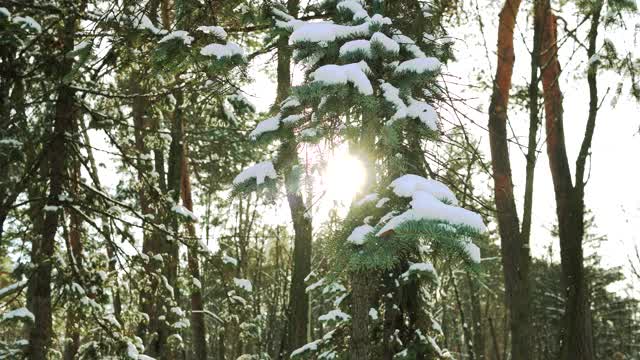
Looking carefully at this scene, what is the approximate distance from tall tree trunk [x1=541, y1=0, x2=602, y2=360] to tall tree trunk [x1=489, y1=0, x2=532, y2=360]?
1.95ft

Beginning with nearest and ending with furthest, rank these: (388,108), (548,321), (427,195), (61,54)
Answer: (427,195) → (388,108) → (61,54) → (548,321)

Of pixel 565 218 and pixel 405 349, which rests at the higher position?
pixel 565 218

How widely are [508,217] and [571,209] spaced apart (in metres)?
2.15

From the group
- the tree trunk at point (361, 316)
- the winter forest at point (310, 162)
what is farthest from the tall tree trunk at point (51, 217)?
the tree trunk at point (361, 316)

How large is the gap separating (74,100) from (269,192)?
14.1ft

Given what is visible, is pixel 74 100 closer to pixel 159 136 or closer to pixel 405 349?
pixel 159 136

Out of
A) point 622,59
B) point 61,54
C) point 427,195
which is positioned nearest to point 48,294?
point 61,54

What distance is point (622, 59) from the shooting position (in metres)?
8.97

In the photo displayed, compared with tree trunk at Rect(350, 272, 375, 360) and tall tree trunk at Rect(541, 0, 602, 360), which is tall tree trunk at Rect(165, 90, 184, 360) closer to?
tree trunk at Rect(350, 272, 375, 360)

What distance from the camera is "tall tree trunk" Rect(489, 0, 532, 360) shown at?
20.1 feet

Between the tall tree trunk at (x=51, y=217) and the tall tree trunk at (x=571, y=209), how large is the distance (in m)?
6.08

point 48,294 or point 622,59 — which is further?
point 622,59

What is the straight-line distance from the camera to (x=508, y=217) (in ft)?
23.1

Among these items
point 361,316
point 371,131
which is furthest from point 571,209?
point 371,131
